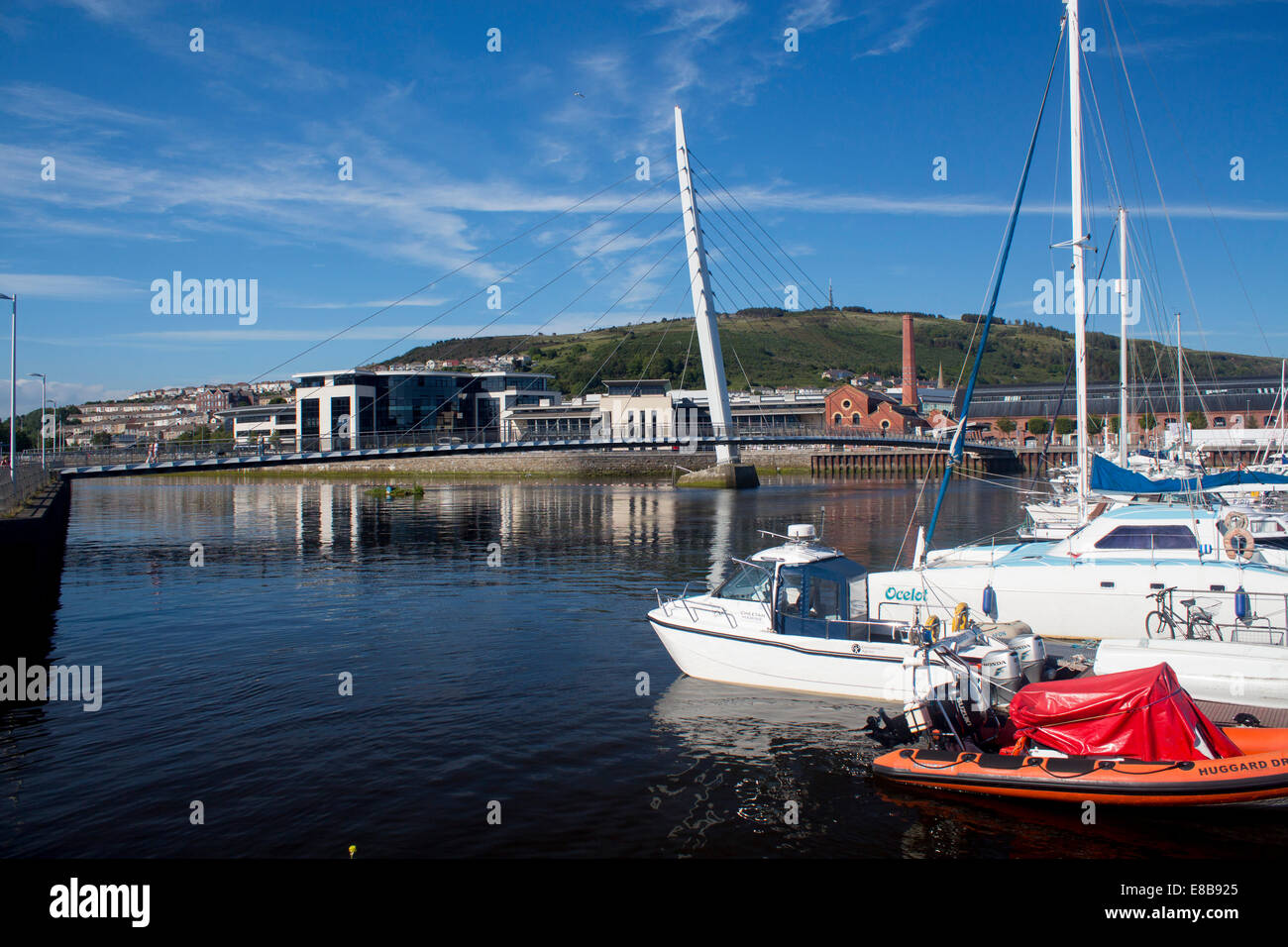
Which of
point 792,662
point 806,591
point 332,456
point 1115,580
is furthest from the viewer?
point 332,456

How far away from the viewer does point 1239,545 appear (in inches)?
615

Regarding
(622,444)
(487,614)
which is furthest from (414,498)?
(487,614)

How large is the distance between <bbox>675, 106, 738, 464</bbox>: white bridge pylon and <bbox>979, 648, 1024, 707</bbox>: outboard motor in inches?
1906

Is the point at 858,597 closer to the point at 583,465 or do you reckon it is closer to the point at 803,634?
the point at 803,634

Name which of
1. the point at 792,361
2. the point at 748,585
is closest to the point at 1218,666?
the point at 748,585

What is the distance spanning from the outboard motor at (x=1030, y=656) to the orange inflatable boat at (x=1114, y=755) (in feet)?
3.51

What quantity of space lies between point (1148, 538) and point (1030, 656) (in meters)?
6.78

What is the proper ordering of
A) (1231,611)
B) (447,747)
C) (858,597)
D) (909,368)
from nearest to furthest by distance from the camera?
(447,747)
(858,597)
(1231,611)
(909,368)

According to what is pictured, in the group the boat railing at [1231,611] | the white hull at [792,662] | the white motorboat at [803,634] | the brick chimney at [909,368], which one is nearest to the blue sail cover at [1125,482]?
the boat railing at [1231,611]

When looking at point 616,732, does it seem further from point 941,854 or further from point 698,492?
point 698,492

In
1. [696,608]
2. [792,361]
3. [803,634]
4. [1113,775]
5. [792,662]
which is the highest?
[792,361]

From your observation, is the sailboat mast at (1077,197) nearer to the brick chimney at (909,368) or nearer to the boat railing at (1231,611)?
the boat railing at (1231,611)

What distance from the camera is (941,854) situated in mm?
8750

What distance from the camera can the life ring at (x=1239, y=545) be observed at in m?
15.5
